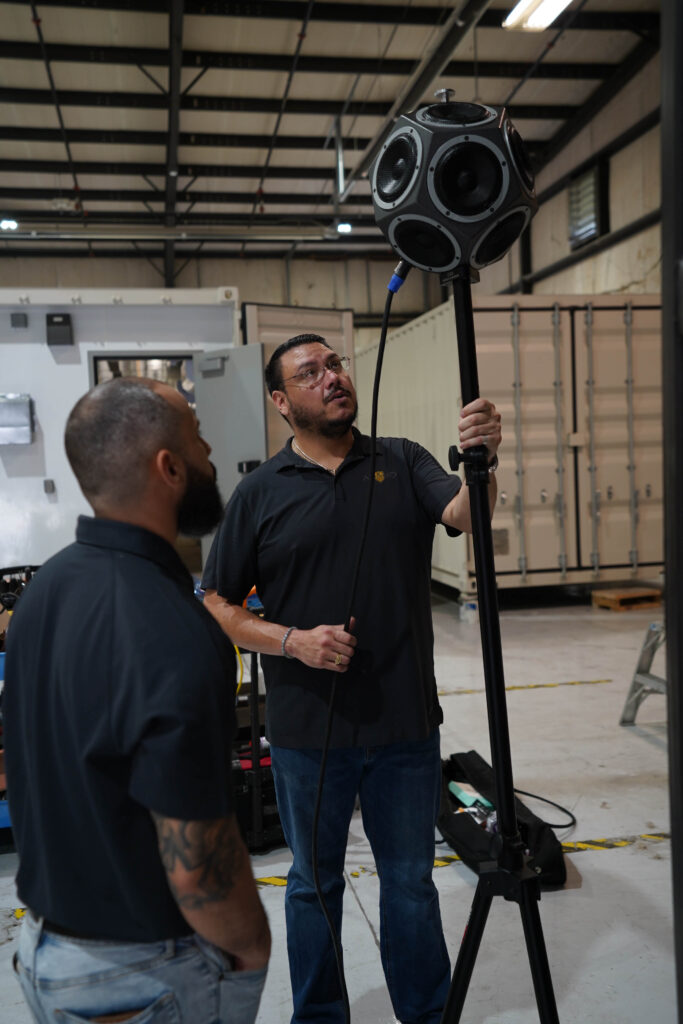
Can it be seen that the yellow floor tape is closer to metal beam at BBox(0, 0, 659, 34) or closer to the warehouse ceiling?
the warehouse ceiling

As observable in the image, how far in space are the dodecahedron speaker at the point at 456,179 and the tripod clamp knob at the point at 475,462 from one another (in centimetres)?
40

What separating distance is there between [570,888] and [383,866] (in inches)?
59.2

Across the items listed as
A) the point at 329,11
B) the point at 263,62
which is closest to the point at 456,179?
the point at 329,11

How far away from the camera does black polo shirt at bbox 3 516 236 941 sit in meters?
1.12

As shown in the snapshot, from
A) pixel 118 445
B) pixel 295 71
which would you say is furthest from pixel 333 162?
pixel 118 445

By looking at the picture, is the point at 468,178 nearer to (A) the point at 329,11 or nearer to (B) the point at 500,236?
(B) the point at 500,236

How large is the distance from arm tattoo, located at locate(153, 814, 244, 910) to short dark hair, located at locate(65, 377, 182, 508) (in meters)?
0.52

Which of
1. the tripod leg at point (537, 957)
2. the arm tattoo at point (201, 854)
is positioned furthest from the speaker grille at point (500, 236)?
the tripod leg at point (537, 957)

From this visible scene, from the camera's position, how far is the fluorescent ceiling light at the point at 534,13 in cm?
561

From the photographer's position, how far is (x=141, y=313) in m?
8.42

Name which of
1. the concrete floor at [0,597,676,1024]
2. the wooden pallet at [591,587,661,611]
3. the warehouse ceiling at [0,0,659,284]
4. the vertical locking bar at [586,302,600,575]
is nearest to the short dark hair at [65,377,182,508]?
the concrete floor at [0,597,676,1024]

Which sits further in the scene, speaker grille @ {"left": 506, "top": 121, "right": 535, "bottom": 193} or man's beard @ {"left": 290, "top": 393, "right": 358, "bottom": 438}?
man's beard @ {"left": 290, "top": 393, "right": 358, "bottom": 438}

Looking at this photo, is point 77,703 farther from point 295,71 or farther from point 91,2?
point 295,71

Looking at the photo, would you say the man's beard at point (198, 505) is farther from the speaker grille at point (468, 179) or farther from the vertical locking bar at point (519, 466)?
the vertical locking bar at point (519, 466)
